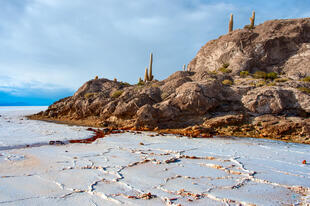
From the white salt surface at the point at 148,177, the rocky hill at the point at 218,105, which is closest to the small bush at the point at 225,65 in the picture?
the rocky hill at the point at 218,105

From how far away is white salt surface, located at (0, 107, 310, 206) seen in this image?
3.51 metres

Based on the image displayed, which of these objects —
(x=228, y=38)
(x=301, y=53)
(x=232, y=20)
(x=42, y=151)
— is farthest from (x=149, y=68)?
(x=42, y=151)

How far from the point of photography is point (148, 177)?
15.2 ft

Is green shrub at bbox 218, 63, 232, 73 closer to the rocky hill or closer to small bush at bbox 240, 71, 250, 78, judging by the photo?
the rocky hill

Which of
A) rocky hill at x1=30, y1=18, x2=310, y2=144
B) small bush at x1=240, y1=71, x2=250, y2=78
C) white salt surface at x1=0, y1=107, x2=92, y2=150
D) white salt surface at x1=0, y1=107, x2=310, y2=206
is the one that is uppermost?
small bush at x1=240, y1=71, x2=250, y2=78

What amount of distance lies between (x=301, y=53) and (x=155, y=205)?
2646cm

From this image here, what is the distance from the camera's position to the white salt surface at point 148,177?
3.51 m

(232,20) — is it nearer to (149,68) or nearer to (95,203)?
(149,68)

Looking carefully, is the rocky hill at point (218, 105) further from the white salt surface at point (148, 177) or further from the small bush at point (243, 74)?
the white salt surface at point (148, 177)

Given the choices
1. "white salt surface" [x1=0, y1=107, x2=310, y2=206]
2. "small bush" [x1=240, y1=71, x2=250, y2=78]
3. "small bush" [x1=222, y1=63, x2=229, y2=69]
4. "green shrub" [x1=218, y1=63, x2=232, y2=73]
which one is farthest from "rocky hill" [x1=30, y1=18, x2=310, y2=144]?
"white salt surface" [x1=0, y1=107, x2=310, y2=206]

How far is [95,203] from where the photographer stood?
3279 millimetres

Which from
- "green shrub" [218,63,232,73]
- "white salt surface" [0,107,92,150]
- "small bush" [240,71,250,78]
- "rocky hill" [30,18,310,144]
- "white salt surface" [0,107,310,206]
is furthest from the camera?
"green shrub" [218,63,232,73]

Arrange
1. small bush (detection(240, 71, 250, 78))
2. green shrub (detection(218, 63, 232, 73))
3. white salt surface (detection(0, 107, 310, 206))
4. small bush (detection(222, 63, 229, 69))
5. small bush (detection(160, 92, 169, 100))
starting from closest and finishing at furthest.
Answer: white salt surface (detection(0, 107, 310, 206))
small bush (detection(160, 92, 169, 100))
small bush (detection(240, 71, 250, 78))
green shrub (detection(218, 63, 232, 73))
small bush (detection(222, 63, 229, 69))

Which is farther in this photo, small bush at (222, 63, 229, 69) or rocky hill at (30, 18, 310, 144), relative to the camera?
small bush at (222, 63, 229, 69)
